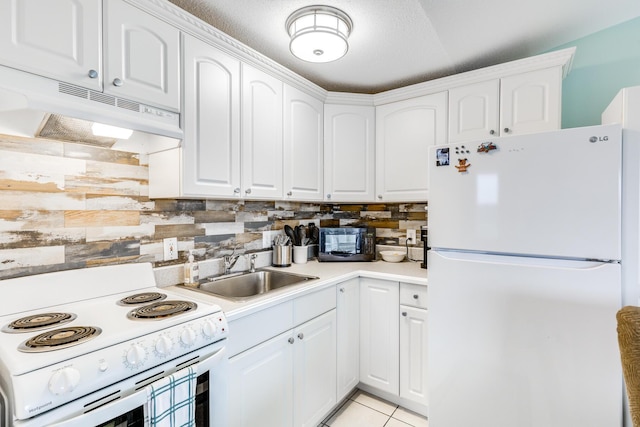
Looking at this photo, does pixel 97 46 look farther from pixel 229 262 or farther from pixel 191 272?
pixel 229 262

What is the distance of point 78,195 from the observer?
4.46ft

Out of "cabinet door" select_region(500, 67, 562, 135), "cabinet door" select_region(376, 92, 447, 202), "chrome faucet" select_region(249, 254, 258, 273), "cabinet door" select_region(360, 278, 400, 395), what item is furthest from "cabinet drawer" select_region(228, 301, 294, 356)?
"cabinet door" select_region(500, 67, 562, 135)

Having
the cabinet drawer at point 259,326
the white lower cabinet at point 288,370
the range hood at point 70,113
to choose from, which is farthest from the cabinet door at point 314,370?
the range hood at point 70,113

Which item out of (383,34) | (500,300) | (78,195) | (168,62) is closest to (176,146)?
(168,62)

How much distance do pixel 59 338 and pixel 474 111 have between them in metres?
2.36

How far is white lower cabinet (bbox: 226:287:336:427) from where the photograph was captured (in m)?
1.33

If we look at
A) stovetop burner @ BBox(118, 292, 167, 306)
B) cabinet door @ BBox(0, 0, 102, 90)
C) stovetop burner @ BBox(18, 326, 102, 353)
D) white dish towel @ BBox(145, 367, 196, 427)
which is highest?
cabinet door @ BBox(0, 0, 102, 90)

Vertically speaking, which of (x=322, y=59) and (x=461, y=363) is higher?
(x=322, y=59)

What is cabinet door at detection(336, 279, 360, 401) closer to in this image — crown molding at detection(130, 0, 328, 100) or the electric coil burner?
the electric coil burner

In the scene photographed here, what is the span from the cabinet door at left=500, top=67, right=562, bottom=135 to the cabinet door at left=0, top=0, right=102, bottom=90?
7.02ft

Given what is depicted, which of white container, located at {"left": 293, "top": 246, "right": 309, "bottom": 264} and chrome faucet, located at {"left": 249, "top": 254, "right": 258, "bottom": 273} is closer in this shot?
chrome faucet, located at {"left": 249, "top": 254, "right": 258, "bottom": 273}

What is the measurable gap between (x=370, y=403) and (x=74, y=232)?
2.01 m

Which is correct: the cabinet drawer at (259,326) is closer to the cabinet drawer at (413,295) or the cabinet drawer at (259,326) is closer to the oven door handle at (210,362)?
the oven door handle at (210,362)

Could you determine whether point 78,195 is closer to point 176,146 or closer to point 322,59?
point 176,146
